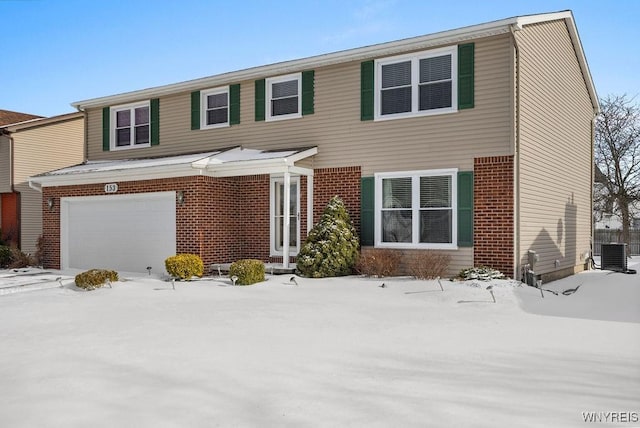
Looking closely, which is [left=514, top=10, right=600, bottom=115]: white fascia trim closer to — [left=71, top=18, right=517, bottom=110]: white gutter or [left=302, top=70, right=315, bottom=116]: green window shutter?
[left=71, top=18, right=517, bottom=110]: white gutter

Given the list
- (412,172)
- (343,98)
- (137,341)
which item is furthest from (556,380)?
(343,98)

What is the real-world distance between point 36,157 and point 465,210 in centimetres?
1764

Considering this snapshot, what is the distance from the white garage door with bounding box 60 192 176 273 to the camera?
1399 cm

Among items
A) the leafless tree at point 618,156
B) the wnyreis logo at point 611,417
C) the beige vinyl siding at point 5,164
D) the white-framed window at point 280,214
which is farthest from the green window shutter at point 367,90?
the leafless tree at point 618,156

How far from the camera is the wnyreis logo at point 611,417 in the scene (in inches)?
153

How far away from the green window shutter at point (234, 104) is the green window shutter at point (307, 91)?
7.22 ft

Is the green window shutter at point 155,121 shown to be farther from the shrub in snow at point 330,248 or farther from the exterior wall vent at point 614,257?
the exterior wall vent at point 614,257

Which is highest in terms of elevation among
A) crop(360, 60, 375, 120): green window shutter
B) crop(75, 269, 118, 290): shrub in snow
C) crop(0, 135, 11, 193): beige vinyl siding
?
crop(360, 60, 375, 120): green window shutter

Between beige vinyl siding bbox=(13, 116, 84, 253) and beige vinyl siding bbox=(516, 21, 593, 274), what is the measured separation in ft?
58.3

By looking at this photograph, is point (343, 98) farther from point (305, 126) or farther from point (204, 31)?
point (204, 31)

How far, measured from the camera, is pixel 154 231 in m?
14.1

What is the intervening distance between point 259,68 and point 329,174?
3641mm

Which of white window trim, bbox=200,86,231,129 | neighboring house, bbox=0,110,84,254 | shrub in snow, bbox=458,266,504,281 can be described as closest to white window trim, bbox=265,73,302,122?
white window trim, bbox=200,86,231,129

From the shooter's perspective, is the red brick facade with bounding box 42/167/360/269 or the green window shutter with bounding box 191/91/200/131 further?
the green window shutter with bounding box 191/91/200/131
